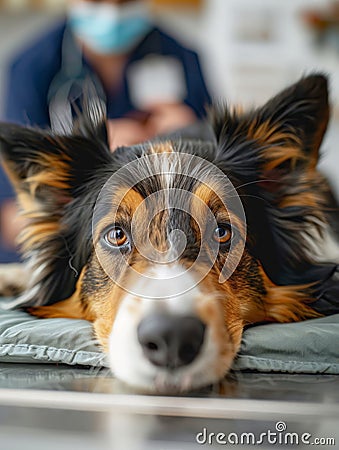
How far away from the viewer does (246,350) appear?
1.00 metres

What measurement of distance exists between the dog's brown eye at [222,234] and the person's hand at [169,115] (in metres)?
0.95

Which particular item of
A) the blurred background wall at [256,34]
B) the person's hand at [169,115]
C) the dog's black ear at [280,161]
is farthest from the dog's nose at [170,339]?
the blurred background wall at [256,34]

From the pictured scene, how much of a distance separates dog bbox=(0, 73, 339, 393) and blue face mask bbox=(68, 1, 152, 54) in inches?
58.0

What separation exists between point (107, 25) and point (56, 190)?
153cm

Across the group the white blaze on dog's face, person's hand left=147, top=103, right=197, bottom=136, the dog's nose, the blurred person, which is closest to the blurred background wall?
the blurred person

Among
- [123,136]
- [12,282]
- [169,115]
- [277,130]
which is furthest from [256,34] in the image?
[277,130]

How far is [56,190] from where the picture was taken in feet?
3.76

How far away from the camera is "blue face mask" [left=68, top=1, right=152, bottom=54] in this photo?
250cm

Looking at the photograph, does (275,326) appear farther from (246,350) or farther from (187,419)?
(187,419)

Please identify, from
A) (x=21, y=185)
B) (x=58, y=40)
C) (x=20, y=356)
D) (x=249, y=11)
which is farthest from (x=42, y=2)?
(x=20, y=356)

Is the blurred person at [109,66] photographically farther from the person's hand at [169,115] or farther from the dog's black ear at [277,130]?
the dog's black ear at [277,130]

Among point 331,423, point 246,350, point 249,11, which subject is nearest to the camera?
point 331,423

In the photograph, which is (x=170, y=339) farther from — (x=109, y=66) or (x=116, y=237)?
(x=109, y=66)

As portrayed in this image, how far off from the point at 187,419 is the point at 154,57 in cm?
203
